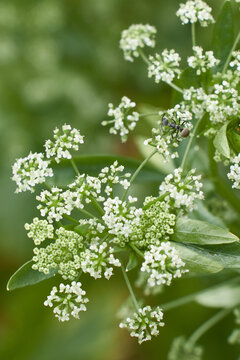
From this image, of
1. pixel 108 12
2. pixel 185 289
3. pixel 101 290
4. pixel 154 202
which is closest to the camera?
pixel 154 202

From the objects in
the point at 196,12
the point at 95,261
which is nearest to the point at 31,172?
the point at 95,261

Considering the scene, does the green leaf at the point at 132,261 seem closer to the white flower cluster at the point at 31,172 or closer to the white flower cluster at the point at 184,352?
the white flower cluster at the point at 31,172

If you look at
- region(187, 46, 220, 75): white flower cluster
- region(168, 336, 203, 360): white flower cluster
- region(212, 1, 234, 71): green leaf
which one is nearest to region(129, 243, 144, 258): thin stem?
region(187, 46, 220, 75): white flower cluster

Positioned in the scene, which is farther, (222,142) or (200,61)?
(200,61)

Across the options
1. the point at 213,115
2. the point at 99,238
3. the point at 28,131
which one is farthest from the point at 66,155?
the point at 28,131

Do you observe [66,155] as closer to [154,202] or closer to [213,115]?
[154,202]

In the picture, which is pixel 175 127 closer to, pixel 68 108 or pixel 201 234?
pixel 201 234

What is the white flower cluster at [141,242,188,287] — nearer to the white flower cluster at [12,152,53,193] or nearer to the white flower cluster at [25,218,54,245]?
the white flower cluster at [25,218,54,245]

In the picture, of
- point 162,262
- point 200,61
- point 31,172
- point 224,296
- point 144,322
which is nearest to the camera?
point 162,262
